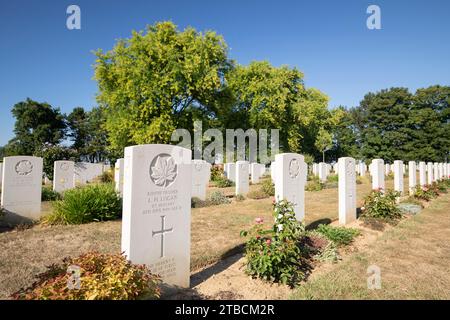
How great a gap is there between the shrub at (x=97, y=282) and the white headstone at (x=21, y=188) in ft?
21.2

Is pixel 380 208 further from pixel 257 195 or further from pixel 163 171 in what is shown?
pixel 163 171

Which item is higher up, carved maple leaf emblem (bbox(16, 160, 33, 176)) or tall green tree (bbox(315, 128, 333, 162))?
tall green tree (bbox(315, 128, 333, 162))

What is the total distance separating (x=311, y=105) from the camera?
32688mm

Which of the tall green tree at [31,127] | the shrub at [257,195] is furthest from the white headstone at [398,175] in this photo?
the tall green tree at [31,127]

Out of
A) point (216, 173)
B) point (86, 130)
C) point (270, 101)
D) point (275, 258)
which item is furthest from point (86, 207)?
point (86, 130)

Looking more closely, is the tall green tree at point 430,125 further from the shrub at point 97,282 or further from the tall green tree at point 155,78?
the shrub at point 97,282

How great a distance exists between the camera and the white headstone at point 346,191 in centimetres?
880

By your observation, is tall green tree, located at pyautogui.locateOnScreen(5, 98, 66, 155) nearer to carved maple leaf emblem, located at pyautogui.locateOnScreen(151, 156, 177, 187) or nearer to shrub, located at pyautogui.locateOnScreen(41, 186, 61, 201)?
shrub, located at pyautogui.locateOnScreen(41, 186, 61, 201)

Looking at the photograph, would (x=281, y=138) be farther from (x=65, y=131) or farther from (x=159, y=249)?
(x=65, y=131)

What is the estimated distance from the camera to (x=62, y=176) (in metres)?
13.5

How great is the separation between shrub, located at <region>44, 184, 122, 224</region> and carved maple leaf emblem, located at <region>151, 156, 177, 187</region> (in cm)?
546

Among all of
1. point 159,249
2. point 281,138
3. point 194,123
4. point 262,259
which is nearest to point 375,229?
point 262,259

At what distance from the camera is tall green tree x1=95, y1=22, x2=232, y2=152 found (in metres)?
19.7

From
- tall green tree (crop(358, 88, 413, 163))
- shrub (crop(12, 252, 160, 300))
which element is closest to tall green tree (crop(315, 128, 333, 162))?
tall green tree (crop(358, 88, 413, 163))
